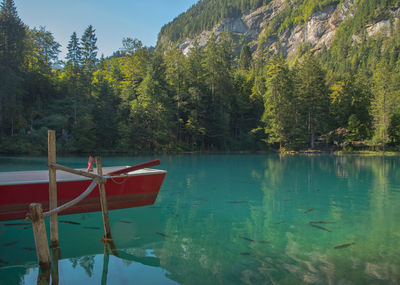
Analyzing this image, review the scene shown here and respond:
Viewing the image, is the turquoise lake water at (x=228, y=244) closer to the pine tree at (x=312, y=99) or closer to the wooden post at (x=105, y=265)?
the wooden post at (x=105, y=265)

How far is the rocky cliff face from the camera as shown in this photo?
112062 mm

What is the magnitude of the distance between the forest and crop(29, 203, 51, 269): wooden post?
31.8 metres

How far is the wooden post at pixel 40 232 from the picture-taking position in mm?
4227

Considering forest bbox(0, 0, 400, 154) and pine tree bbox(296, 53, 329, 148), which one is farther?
pine tree bbox(296, 53, 329, 148)

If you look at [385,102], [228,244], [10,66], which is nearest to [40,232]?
[228,244]

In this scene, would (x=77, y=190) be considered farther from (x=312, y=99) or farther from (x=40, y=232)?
(x=312, y=99)

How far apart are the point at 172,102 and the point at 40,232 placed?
38.7 metres

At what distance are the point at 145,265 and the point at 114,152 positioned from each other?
32934 mm

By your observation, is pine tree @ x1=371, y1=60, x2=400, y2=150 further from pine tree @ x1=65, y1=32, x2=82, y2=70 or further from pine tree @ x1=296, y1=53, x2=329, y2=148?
pine tree @ x1=65, y1=32, x2=82, y2=70

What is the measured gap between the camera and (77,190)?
7.45 metres

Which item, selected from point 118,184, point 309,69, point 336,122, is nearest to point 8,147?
point 118,184

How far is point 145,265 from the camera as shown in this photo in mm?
4781

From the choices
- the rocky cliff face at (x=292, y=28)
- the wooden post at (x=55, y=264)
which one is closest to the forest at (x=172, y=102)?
the wooden post at (x=55, y=264)

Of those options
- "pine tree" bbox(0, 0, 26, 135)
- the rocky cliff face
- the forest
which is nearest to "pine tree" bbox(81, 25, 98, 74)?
the forest
